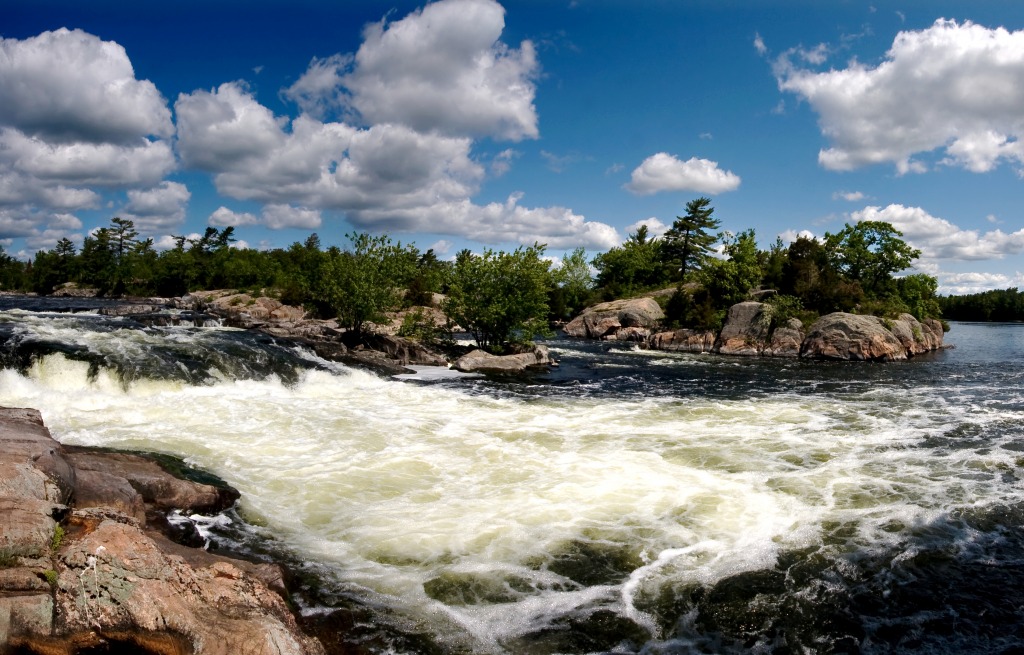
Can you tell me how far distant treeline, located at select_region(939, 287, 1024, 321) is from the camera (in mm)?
115688

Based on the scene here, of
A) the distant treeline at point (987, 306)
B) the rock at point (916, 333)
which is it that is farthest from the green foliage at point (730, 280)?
the distant treeline at point (987, 306)

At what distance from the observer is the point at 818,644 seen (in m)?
6.79

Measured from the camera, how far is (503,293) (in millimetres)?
33312

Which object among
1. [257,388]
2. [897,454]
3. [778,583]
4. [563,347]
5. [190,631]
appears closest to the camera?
[190,631]

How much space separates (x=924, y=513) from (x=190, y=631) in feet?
38.9

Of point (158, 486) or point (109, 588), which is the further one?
point (158, 486)

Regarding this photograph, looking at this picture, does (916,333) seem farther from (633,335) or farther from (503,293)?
(503,293)

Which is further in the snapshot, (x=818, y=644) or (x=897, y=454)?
(x=897, y=454)

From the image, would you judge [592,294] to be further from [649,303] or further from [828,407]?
[828,407]

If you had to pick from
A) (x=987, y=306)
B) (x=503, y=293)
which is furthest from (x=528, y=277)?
(x=987, y=306)

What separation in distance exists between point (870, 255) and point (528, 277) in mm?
38789

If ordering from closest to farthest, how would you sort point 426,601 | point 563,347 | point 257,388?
point 426,601
point 257,388
point 563,347

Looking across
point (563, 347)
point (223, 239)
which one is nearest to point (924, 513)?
point (563, 347)

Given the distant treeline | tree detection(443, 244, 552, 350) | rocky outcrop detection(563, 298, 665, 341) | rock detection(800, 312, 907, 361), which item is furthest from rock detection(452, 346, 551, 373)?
the distant treeline
